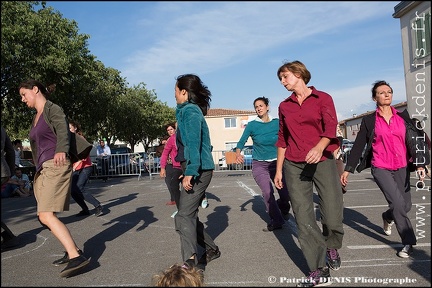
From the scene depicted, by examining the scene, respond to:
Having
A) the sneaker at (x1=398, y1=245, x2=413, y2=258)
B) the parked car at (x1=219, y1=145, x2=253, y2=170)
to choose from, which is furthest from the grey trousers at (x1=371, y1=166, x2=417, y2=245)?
the parked car at (x1=219, y1=145, x2=253, y2=170)

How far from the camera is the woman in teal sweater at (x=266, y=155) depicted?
6051 mm

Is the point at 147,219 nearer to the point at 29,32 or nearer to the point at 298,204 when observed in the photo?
the point at 298,204

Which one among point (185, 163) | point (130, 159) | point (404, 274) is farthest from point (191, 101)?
point (130, 159)

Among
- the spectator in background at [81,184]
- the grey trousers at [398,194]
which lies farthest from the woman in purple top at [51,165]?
the spectator in background at [81,184]

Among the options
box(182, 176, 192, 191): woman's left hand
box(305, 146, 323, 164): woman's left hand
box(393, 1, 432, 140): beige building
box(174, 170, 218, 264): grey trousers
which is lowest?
box(174, 170, 218, 264): grey trousers

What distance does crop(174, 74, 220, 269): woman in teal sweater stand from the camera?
3834mm

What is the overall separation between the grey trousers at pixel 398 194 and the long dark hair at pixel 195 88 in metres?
1.96

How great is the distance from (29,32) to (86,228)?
15112mm

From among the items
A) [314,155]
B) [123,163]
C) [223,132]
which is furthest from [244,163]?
[223,132]

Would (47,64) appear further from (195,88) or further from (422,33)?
(422,33)

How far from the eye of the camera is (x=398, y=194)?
170 inches

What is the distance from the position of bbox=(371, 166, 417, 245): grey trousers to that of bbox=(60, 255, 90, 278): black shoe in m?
3.05

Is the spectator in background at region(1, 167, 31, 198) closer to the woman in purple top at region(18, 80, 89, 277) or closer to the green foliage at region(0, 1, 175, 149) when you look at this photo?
the green foliage at region(0, 1, 175, 149)

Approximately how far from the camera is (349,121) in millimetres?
4574
